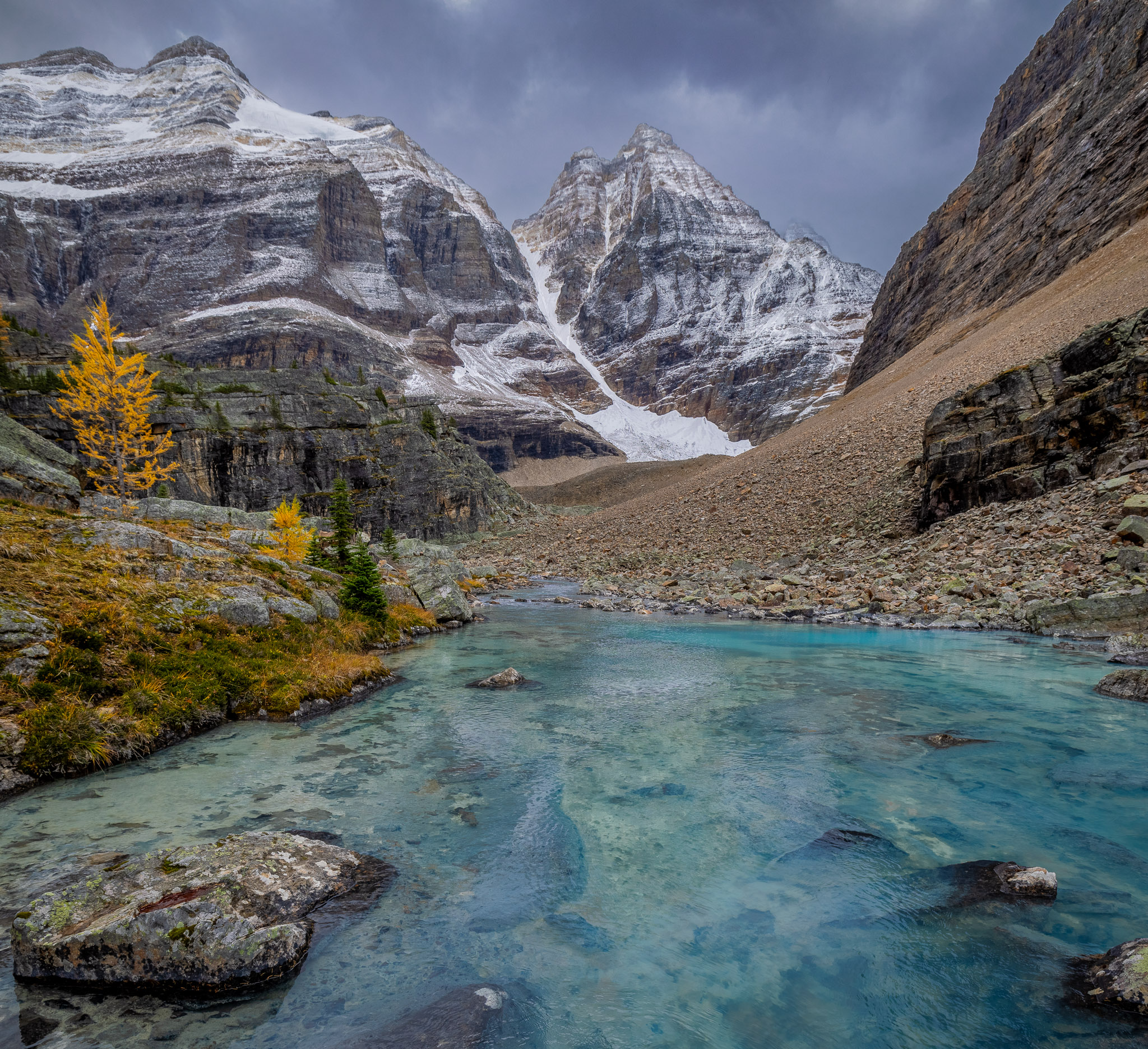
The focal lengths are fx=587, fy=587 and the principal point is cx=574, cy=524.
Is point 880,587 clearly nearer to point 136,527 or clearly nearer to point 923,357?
point 136,527

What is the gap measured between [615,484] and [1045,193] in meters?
81.0

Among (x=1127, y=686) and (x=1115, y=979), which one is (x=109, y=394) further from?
(x=1127, y=686)

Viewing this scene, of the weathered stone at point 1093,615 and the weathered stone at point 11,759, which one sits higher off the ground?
the weathered stone at point 11,759

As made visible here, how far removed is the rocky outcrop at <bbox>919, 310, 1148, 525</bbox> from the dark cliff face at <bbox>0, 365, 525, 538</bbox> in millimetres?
52353

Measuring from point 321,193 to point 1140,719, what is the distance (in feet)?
795

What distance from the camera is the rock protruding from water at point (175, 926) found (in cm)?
405

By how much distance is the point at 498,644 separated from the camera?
Answer: 18688 mm

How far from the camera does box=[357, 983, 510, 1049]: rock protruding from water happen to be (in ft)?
12.2

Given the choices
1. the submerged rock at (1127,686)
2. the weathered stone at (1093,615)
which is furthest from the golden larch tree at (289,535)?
the weathered stone at (1093,615)

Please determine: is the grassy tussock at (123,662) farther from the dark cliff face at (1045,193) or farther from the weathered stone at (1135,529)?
the dark cliff face at (1045,193)

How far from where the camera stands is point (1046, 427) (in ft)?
79.8

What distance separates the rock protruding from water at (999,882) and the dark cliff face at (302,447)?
181 ft

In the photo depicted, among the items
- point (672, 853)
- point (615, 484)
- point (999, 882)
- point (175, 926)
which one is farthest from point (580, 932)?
point (615, 484)

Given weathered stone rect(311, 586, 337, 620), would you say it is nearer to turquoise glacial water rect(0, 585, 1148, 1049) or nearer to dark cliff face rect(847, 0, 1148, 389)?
turquoise glacial water rect(0, 585, 1148, 1049)
